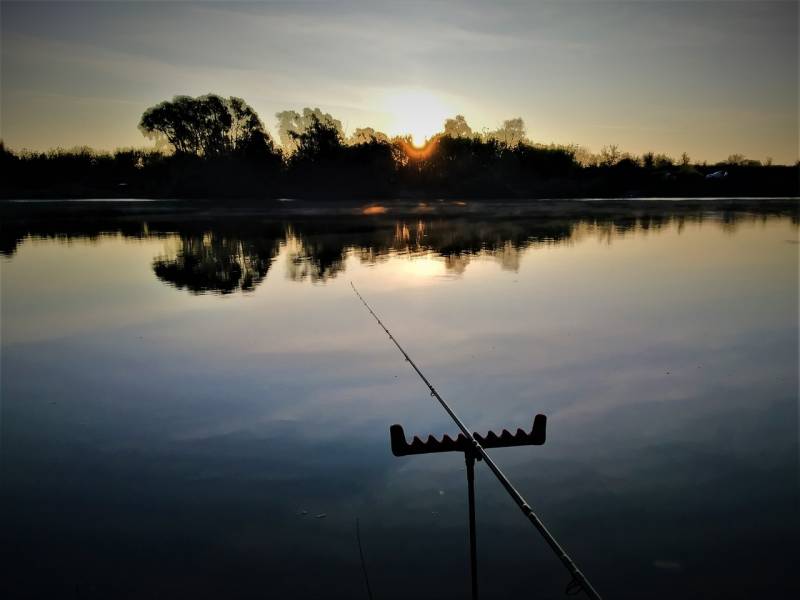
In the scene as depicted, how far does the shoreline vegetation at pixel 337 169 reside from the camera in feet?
314

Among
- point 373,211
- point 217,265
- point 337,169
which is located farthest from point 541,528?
point 337,169

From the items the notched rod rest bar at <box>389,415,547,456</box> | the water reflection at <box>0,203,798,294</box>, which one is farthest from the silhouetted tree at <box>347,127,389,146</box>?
the notched rod rest bar at <box>389,415,547,456</box>

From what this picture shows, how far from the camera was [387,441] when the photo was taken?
24.3 ft

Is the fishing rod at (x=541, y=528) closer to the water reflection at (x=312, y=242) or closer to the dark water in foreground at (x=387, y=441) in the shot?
the dark water in foreground at (x=387, y=441)

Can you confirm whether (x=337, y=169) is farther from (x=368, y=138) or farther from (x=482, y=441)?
(x=482, y=441)

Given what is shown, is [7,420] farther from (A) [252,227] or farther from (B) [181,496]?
(A) [252,227]

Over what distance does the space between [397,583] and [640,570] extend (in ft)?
7.26

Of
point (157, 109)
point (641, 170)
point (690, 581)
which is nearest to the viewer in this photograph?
point (690, 581)

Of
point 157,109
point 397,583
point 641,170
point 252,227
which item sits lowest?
point 397,583

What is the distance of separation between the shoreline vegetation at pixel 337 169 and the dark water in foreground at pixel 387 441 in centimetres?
8141

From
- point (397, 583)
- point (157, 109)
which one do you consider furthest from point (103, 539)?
point (157, 109)

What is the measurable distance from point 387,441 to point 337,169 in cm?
9237

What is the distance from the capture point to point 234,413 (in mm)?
→ 8398

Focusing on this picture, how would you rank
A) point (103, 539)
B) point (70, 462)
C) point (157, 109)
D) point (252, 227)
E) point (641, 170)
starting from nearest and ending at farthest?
point (103, 539) → point (70, 462) → point (252, 227) → point (157, 109) → point (641, 170)
